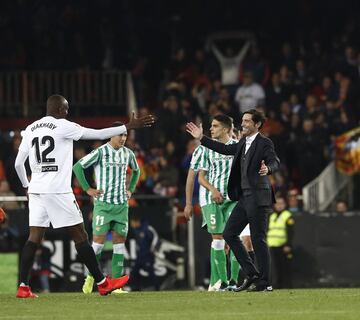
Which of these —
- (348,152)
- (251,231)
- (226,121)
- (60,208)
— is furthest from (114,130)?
(348,152)

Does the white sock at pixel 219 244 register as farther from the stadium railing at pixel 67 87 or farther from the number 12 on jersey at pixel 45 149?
the stadium railing at pixel 67 87

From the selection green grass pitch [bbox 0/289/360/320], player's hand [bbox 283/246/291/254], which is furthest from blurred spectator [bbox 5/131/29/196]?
green grass pitch [bbox 0/289/360/320]

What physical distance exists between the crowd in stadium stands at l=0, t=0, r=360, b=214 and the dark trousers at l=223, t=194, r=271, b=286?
28.2ft

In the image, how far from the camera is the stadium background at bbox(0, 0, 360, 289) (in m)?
25.2

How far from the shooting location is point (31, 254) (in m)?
16.1

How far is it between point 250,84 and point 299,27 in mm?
4970

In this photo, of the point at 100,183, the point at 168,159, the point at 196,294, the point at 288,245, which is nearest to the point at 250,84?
the point at 168,159

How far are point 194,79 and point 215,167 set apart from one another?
41.8 feet

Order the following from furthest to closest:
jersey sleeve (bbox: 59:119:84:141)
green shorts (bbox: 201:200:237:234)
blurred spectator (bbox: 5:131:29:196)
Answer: blurred spectator (bbox: 5:131:29:196)
green shorts (bbox: 201:200:237:234)
jersey sleeve (bbox: 59:119:84:141)

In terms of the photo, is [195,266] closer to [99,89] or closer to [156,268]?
[156,268]

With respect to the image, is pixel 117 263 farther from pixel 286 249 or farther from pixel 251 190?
pixel 286 249

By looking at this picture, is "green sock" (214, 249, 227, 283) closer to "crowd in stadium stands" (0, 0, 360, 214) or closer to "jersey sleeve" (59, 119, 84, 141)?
"jersey sleeve" (59, 119, 84, 141)

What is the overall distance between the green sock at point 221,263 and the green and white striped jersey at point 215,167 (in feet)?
2.13

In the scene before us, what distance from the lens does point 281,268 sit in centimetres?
2500
